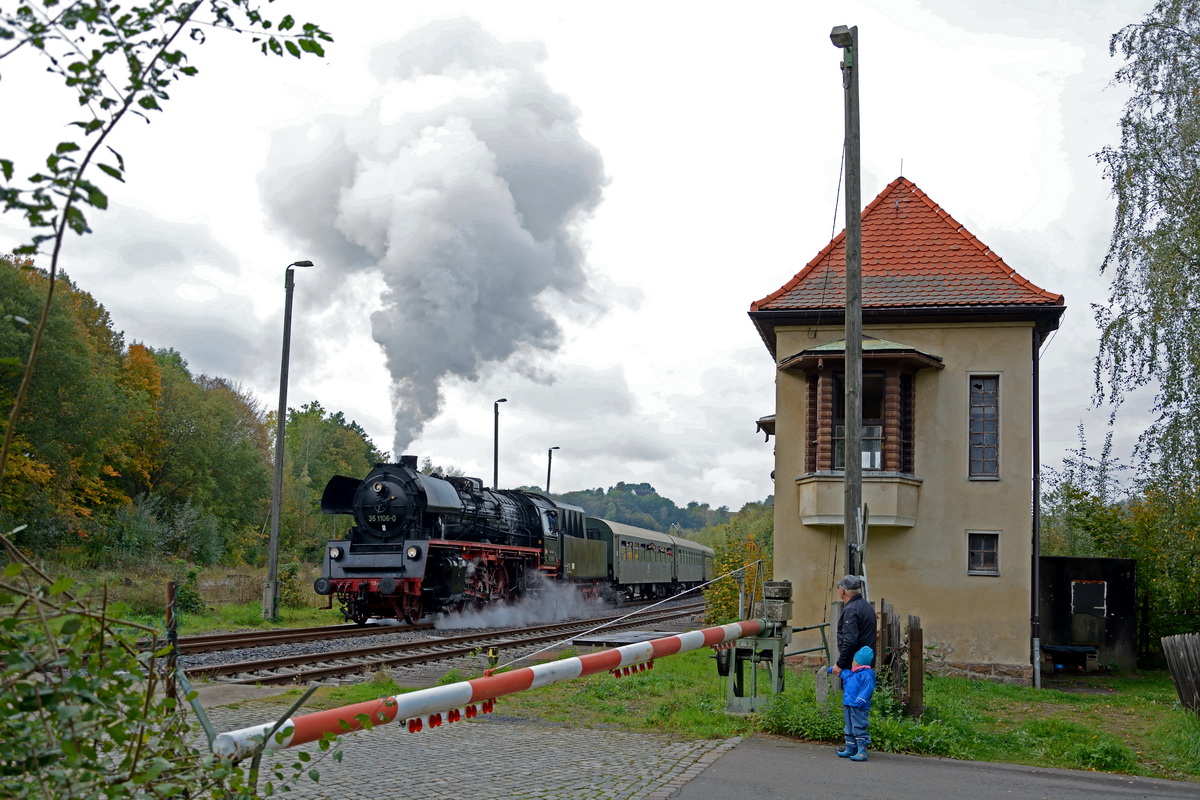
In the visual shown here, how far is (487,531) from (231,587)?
389 inches

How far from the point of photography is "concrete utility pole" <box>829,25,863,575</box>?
1230cm

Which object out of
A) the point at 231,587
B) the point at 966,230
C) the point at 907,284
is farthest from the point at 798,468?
the point at 231,587

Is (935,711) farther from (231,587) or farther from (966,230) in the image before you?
(231,587)

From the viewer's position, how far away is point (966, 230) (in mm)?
17953

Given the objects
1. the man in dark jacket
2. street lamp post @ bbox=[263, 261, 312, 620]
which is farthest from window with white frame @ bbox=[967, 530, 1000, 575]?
street lamp post @ bbox=[263, 261, 312, 620]

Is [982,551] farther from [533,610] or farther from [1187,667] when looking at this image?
[533,610]

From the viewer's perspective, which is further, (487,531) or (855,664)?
(487,531)

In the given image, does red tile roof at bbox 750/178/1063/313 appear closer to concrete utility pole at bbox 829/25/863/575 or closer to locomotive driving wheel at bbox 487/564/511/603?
concrete utility pole at bbox 829/25/863/575

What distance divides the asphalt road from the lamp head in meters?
8.68

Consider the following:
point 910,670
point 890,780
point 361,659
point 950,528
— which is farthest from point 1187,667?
point 361,659

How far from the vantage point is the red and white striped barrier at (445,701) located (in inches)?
154

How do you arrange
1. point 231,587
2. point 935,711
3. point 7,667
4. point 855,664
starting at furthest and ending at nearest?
point 231,587
point 935,711
point 855,664
point 7,667

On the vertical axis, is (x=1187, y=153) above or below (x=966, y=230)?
above

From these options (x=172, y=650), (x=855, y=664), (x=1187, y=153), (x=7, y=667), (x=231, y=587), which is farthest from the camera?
(x=231, y=587)
